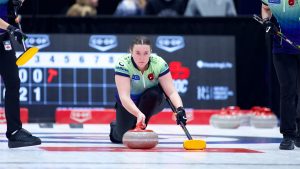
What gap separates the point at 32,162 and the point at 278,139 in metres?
4.16

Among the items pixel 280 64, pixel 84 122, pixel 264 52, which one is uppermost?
pixel 280 64

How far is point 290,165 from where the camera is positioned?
23.8 ft

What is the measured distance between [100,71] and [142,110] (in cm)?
478

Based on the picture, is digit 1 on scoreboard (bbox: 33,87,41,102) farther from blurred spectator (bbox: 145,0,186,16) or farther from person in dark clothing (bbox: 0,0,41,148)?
person in dark clothing (bbox: 0,0,41,148)

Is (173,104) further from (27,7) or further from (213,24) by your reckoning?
(27,7)

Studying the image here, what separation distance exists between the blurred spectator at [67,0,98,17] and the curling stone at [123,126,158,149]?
236 inches

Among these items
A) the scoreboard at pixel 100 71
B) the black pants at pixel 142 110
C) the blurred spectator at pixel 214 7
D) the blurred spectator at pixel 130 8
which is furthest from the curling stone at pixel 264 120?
the black pants at pixel 142 110

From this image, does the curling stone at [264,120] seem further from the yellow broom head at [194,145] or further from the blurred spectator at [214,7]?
the yellow broom head at [194,145]

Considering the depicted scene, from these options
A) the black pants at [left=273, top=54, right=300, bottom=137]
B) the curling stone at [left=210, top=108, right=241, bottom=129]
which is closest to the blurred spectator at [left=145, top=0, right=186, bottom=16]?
the curling stone at [left=210, top=108, right=241, bottom=129]

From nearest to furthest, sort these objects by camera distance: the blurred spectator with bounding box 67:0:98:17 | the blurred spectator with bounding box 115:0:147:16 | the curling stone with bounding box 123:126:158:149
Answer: the curling stone with bounding box 123:126:158:149 → the blurred spectator with bounding box 67:0:98:17 → the blurred spectator with bounding box 115:0:147:16

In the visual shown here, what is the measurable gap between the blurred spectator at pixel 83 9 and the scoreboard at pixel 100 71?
2.02 feet

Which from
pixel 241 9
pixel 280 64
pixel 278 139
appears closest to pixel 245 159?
pixel 280 64

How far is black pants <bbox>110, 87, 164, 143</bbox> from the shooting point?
30.0 ft

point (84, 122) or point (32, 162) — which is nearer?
point (32, 162)
